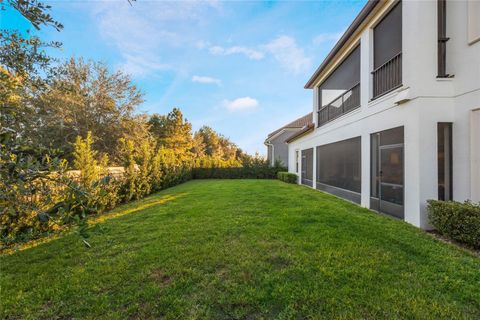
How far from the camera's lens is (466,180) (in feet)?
16.4

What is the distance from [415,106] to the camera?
5.40 metres

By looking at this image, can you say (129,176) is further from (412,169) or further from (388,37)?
(388,37)

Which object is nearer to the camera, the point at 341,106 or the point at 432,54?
the point at 432,54

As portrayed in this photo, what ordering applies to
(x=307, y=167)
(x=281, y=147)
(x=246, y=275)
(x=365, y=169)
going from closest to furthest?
(x=246, y=275) < (x=365, y=169) < (x=307, y=167) < (x=281, y=147)

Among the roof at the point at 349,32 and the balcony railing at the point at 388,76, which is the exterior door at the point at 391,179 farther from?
the roof at the point at 349,32

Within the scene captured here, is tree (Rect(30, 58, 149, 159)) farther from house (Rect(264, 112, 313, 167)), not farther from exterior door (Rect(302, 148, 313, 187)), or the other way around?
house (Rect(264, 112, 313, 167))

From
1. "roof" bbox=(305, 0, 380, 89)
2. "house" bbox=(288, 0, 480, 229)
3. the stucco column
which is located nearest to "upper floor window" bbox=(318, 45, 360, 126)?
"house" bbox=(288, 0, 480, 229)

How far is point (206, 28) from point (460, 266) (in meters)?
10.6

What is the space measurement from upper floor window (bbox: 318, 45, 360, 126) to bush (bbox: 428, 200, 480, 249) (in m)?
4.88

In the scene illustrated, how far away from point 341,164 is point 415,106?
476cm

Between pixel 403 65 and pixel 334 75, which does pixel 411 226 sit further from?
pixel 334 75

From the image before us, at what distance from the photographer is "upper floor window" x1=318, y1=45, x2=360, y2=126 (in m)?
8.95

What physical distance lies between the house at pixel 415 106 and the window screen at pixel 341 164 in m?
0.12

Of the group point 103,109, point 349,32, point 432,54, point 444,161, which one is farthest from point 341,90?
point 103,109
